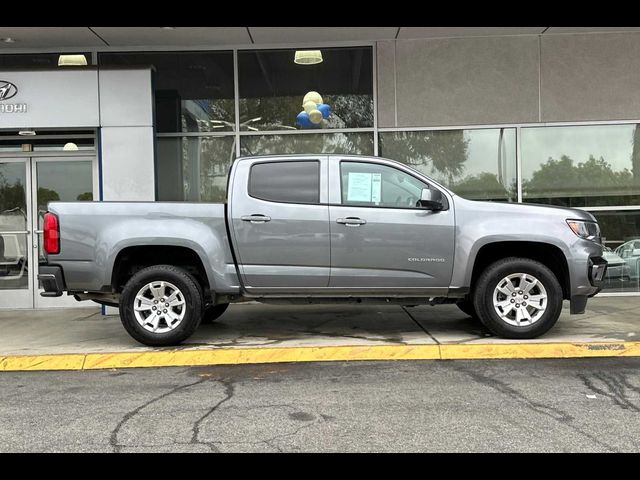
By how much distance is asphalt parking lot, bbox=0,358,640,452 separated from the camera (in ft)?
12.2

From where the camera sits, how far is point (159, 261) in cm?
641

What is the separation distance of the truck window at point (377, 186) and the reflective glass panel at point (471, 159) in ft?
12.0

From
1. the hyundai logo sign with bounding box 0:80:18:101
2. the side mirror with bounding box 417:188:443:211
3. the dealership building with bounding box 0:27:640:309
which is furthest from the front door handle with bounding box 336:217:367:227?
the hyundai logo sign with bounding box 0:80:18:101

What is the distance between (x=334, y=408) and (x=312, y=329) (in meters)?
2.82

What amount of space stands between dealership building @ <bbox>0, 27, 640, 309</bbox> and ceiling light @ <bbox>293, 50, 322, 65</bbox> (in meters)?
0.02

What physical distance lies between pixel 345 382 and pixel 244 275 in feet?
5.60

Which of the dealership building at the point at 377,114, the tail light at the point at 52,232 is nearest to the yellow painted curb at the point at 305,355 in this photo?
the tail light at the point at 52,232

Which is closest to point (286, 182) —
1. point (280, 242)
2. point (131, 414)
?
point (280, 242)

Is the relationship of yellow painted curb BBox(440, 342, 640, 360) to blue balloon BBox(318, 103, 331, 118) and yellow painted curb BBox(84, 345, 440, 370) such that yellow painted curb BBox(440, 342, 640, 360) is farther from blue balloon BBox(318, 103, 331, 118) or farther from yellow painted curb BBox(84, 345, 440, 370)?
blue balloon BBox(318, 103, 331, 118)

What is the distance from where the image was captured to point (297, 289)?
6234 millimetres

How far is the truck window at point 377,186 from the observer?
247 inches

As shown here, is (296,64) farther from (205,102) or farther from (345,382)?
(345,382)

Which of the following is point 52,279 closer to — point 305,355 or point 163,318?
point 163,318

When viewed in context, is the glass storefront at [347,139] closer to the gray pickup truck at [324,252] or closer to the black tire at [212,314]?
the black tire at [212,314]
